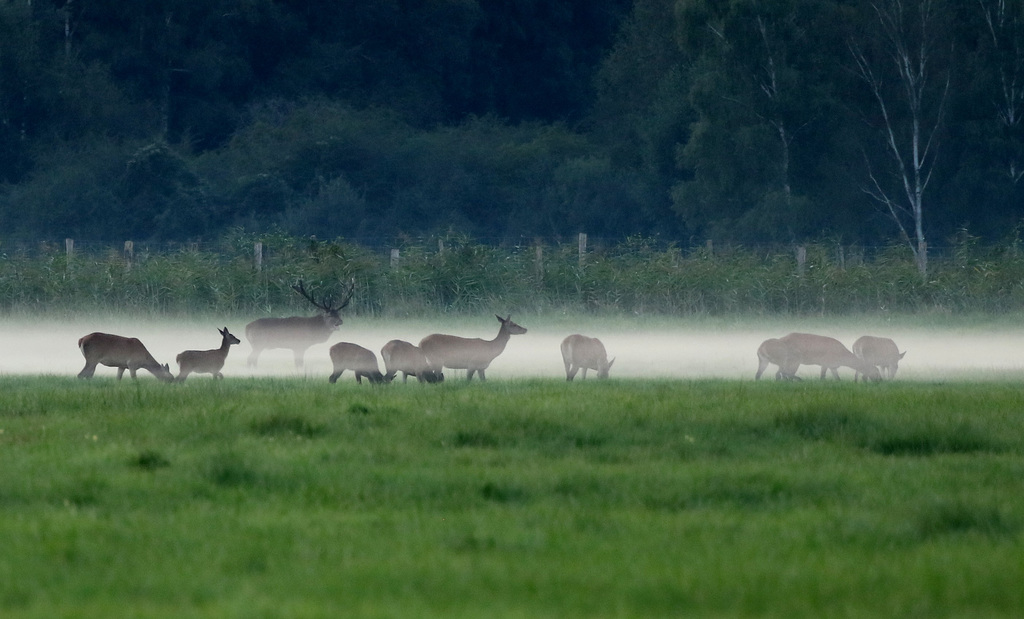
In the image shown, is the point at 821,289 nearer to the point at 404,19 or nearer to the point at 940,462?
the point at 940,462

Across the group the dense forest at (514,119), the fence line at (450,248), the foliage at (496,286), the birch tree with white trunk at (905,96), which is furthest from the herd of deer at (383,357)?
the dense forest at (514,119)

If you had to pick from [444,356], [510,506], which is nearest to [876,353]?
[444,356]

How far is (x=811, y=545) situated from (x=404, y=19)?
6525 cm

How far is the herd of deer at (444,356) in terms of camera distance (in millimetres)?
17406

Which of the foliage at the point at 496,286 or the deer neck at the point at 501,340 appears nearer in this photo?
the deer neck at the point at 501,340

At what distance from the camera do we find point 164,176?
59.9 metres

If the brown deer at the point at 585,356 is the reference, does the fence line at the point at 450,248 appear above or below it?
above

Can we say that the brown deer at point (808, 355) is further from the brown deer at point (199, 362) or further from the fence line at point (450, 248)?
the fence line at point (450, 248)

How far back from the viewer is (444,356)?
1795 cm

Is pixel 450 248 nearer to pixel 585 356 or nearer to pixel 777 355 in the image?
pixel 585 356

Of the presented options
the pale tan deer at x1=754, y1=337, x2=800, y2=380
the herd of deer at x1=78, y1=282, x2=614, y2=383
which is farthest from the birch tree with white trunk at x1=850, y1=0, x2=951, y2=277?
the herd of deer at x1=78, y1=282, x2=614, y2=383

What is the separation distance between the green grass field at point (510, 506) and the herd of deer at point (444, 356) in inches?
131

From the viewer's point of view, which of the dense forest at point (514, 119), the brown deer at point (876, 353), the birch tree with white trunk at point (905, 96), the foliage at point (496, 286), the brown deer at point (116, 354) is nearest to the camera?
the brown deer at point (116, 354)

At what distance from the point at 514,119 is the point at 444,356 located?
56603 millimetres
